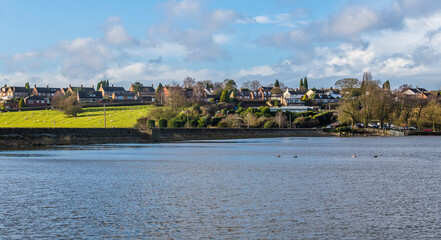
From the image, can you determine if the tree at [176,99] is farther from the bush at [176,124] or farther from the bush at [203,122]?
the bush at [176,124]

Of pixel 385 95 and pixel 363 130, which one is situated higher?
pixel 385 95

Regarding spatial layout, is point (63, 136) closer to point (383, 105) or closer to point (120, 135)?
point (120, 135)

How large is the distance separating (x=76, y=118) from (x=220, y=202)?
14845cm

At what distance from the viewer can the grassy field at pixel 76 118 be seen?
15530 cm

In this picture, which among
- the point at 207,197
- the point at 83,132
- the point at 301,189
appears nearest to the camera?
the point at 207,197

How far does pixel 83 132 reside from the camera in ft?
344

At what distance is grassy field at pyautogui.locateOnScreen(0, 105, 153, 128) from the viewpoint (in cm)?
15530

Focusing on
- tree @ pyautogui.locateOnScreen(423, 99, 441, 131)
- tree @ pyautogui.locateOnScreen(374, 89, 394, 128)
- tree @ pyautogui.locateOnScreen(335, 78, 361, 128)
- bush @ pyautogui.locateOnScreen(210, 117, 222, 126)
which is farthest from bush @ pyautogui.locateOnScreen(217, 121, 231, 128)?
tree @ pyautogui.locateOnScreen(423, 99, 441, 131)

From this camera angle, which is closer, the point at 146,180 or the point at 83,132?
the point at 146,180

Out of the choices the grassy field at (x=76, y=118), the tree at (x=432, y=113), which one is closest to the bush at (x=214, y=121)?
the grassy field at (x=76, y=118)

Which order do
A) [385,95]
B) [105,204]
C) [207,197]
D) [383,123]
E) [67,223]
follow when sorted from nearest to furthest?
1. [67,223]
2. [105,204]
3. [207,197]
4. [385,95]
5. [383,123]

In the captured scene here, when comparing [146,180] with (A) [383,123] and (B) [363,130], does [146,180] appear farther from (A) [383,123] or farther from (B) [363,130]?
(A) [383,123]

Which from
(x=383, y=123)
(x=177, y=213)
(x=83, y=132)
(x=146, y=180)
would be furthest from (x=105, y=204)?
(x=383, y=123)

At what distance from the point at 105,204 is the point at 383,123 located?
141660 mm
